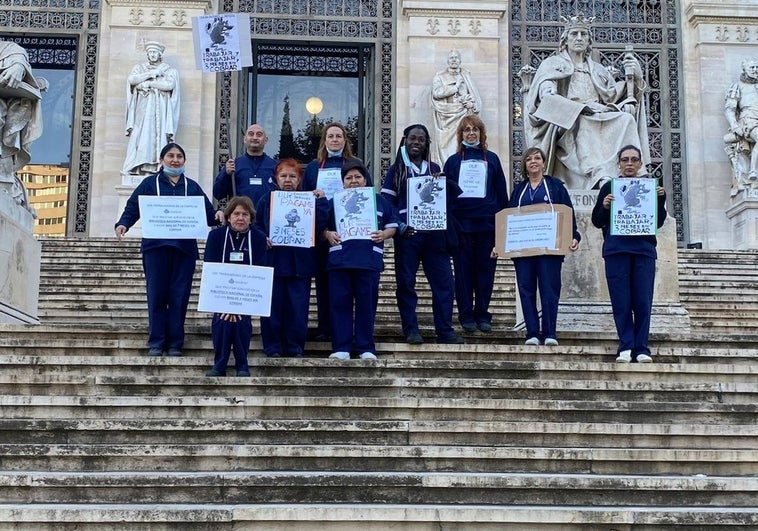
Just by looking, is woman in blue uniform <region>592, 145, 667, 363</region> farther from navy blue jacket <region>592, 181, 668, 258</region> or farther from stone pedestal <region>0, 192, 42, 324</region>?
stone pedestal <region>0, 192, 42, 324</region>

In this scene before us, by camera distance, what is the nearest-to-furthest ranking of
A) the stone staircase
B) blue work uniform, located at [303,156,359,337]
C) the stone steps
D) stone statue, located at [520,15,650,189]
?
the stone steps < the stone staircase < blue work uniform, located at [303,156,359,337] < stone statue, located at [520,15,650,189]

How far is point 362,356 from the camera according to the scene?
24.0 ft

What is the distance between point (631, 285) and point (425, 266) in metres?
1.62

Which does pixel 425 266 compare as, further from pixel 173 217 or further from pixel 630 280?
pixel 173 217

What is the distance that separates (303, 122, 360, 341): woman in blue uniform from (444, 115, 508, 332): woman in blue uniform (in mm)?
979

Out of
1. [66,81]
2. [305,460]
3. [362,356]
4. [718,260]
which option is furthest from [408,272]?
[66,81]

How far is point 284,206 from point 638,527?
12.0 feet

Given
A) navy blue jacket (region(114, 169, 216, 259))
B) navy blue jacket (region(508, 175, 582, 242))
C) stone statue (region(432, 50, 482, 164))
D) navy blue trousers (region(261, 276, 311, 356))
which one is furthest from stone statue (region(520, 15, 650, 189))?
stone statue (region(432, 50, 482, 164))

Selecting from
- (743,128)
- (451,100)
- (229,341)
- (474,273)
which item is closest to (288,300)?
(229,341)

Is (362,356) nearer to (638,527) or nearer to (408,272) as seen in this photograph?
(408,272)

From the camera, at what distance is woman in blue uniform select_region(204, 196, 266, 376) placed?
688 cm

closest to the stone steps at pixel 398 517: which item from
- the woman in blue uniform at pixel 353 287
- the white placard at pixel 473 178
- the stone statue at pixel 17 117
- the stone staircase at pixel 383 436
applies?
the stone staircase at pixel 383 436

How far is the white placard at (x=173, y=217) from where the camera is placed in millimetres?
7500

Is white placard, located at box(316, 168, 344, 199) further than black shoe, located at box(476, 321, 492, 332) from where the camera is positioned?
No
